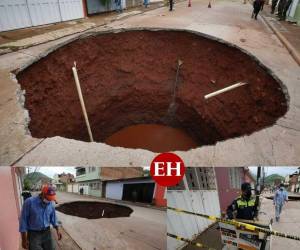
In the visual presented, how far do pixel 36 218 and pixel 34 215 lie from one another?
0.05 m

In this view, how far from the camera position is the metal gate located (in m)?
10.5

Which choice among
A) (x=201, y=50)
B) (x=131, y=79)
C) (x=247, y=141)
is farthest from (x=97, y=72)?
(x=247, y=141)

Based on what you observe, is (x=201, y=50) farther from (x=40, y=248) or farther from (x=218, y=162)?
(x=40, y=248)

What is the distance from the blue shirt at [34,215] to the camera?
3.32 m

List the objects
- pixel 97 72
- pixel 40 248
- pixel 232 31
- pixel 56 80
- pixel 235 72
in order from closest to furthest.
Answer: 1. pixel 40 248
2. pixel 56 80
3. pixel 235 72
4. pixel 97 72
5. pixel 232 31

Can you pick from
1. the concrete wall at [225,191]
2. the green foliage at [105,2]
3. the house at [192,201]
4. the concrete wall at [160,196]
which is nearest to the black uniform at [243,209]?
the house at [192,201]

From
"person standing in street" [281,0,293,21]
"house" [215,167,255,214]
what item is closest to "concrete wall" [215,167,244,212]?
"house" [215,167,255,214]

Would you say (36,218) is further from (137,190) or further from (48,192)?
(137,190)

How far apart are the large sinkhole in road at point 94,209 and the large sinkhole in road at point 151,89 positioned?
3.58 m

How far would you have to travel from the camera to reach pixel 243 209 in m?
4.24

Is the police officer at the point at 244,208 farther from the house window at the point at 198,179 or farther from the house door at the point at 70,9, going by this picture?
the house door at the point at 70,9

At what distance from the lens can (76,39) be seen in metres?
8.68

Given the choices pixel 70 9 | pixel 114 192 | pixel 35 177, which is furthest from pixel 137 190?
pixel 70 9

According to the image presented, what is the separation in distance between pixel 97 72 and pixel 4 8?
181 inches
